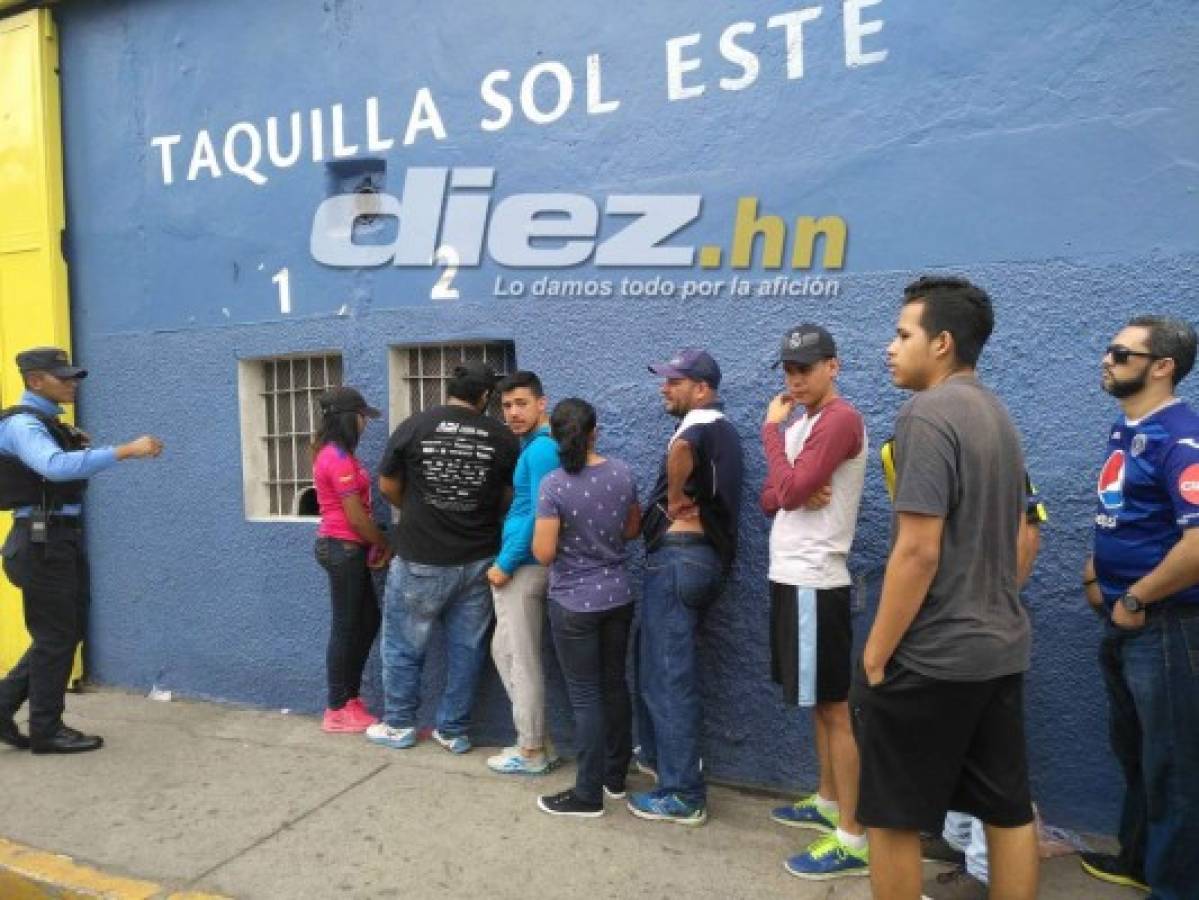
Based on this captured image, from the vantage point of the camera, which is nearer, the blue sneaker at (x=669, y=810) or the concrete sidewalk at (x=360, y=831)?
the concrete sidewalk at (x=360, y=831)

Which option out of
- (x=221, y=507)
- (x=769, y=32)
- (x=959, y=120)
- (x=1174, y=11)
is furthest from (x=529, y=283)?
(x=1174, y=11)

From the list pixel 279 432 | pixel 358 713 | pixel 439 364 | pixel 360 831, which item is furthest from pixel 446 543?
pixel 279 432

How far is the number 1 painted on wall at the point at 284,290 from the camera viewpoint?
17.6ft

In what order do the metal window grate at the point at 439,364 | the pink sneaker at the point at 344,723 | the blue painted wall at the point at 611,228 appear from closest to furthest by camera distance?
the blue painted wall at the point at 611,228
the metal window grate at the point at 439,364
the pink sneaker at the point at 344,723

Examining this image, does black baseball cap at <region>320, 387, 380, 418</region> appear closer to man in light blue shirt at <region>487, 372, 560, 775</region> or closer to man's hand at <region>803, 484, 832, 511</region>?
man in light blue shirt at <region>487, 372, 560, 775</region>

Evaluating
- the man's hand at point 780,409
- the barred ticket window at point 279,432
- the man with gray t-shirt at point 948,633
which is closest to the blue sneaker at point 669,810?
the man with gray t-shirt at point 948,633

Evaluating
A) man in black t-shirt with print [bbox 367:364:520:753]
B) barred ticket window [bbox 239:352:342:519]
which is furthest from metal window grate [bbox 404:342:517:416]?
barred ticket window [bbox 239:352:342:519]

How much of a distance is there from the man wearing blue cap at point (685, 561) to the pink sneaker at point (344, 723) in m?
1.81

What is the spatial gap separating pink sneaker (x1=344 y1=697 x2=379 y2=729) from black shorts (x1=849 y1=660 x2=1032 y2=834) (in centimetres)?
309

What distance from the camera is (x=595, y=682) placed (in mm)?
3842

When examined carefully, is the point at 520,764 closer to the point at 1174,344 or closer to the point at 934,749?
the point at 934,749

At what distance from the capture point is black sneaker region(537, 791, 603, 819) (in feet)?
12.7

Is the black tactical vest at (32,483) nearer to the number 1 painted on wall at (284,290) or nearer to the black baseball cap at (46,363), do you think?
the black baseball cap at (46,363)

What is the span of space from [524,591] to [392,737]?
1126mm
